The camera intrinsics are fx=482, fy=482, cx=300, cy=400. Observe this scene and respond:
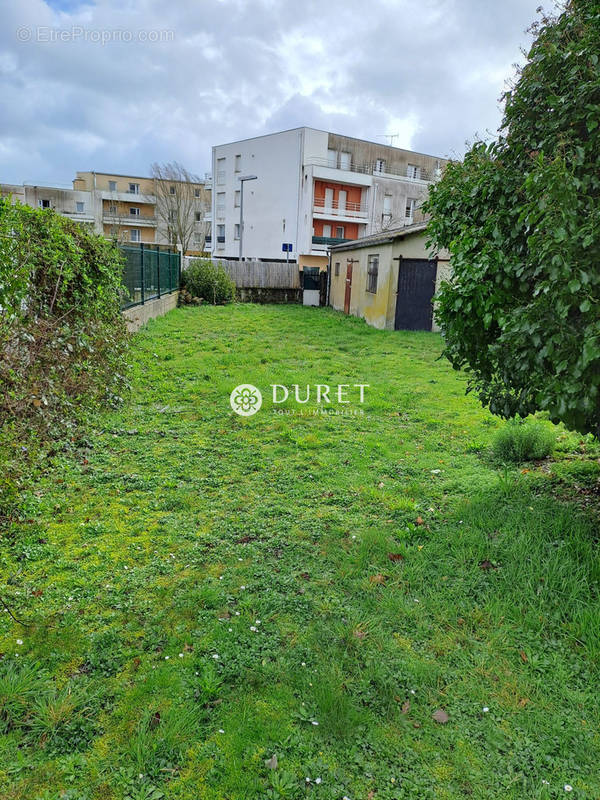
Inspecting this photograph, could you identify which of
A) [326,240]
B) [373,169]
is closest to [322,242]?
[326,240]

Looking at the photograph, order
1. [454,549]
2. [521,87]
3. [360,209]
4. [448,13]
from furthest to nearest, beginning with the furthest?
[360,209] → [448,13] → [454,549] → [521,87]

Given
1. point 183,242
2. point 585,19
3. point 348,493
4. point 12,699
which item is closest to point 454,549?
point 348,493

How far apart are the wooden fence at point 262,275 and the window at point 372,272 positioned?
722cm

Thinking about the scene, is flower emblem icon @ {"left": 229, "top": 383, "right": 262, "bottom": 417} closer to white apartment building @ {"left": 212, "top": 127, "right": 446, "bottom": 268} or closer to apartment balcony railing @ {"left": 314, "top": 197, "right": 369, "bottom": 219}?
white apartment building @ {"left": 212, "top": 127, "right": 446, "bottom": 268}

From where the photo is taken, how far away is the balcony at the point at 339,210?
34.7 meters

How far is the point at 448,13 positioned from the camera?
21.0 feet

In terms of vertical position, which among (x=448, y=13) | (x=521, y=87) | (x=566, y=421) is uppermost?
(x=448, y=13)

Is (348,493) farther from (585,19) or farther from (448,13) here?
(448,13)

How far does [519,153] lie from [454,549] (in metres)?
2.70

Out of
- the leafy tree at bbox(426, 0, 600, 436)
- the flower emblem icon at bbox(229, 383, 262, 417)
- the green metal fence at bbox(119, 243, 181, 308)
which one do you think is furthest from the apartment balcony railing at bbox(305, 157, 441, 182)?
the leafy tree at bbox(426, 0, 600, 436)

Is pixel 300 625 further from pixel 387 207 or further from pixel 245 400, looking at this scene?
pixel 387 207

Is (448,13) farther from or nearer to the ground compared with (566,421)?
farther from the ground

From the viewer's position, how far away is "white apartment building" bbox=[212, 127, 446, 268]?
34.1 metres

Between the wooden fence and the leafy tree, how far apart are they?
62.2 ft
